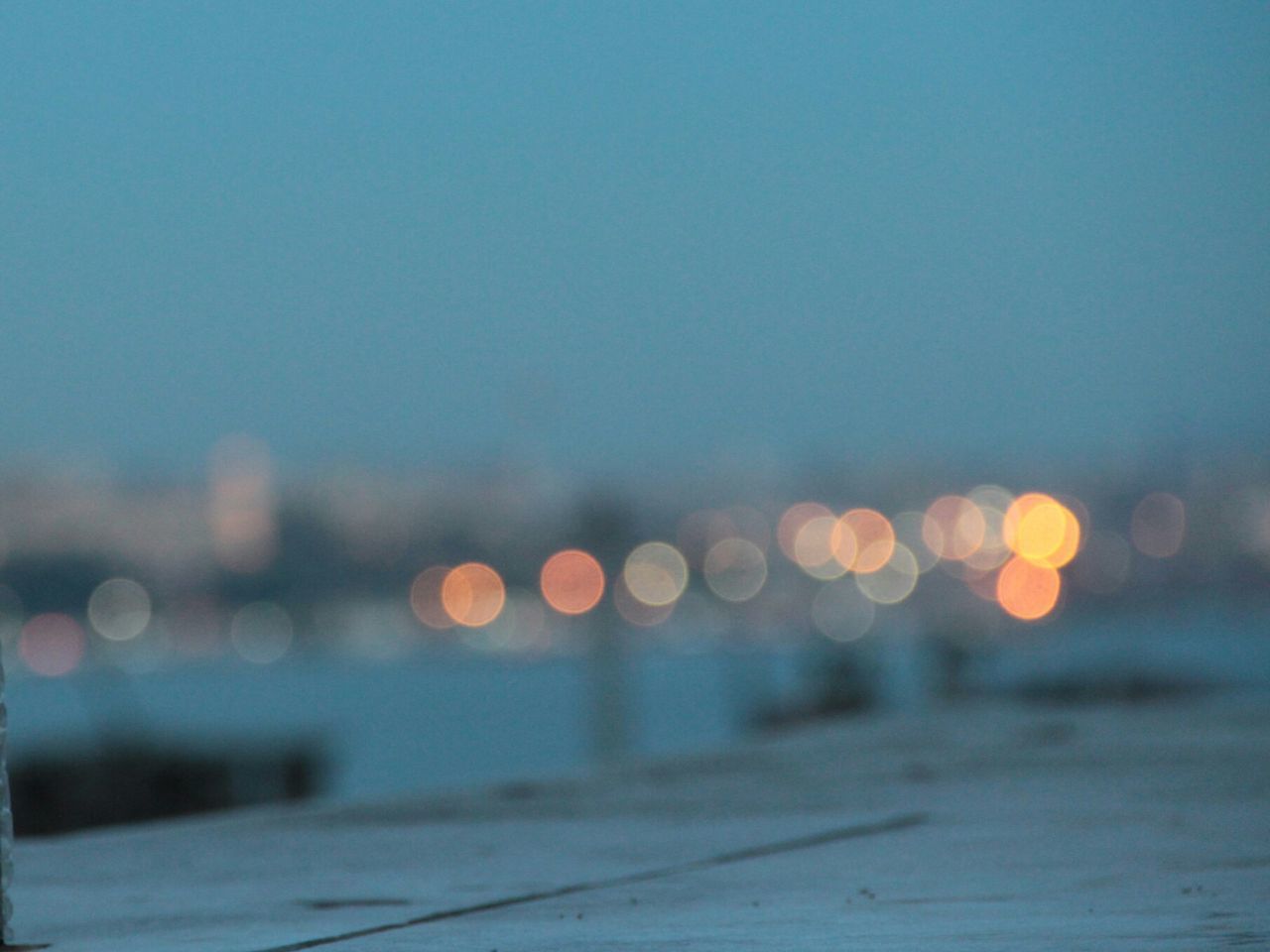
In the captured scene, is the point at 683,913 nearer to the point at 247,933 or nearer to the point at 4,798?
the point at 247,933

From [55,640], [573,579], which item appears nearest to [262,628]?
[55,640]

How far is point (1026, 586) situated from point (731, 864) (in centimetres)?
8632

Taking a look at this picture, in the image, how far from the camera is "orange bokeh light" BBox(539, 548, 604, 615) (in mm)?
31578

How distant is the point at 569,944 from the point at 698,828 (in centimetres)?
354

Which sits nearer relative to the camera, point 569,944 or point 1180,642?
point 569,944

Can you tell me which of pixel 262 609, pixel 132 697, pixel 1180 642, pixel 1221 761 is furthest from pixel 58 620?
pixel 1221 761

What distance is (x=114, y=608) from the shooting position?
12025 cm

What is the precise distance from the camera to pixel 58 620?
152625mm

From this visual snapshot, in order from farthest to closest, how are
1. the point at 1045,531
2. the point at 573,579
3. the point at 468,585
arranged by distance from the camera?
the point at 468,585 → the point at 1045,531 → the point at 573,579

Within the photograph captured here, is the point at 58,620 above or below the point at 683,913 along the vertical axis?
above

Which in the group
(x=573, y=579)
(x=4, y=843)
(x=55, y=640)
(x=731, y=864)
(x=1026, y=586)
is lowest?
(x=731, y=864)

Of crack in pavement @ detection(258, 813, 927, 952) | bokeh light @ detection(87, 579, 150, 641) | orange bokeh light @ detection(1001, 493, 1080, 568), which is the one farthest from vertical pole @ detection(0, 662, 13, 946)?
bokeh light @ detection(87, 579, 150, 641)

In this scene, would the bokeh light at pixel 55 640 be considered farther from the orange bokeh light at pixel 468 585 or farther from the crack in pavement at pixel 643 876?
the crack in pavement at pixel 643 876

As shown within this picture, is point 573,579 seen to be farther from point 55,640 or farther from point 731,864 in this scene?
point 55,640
